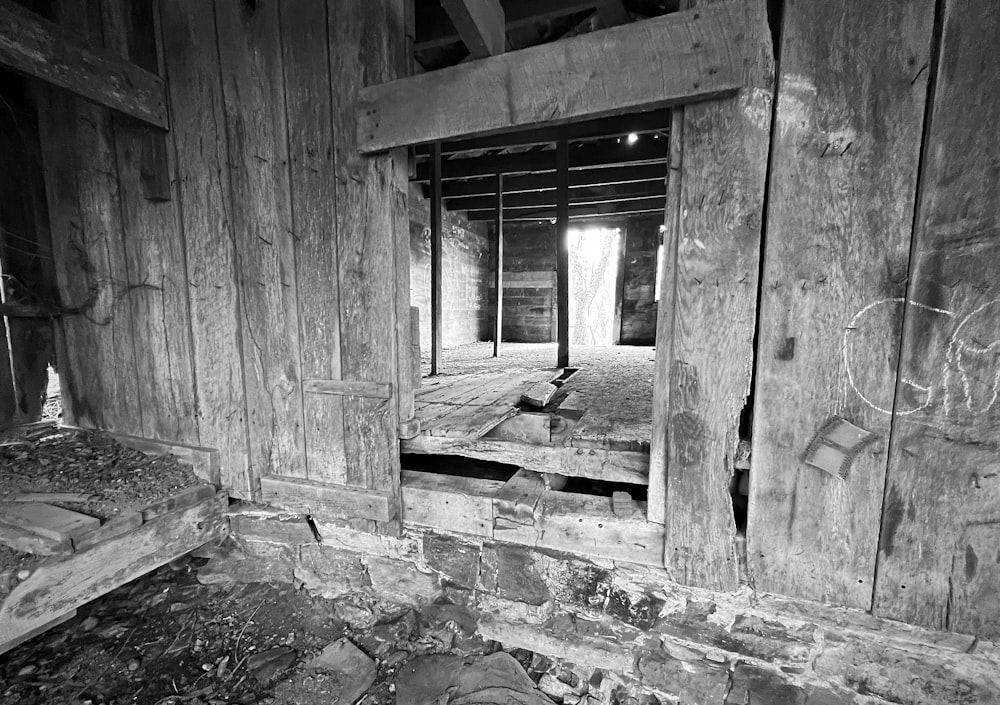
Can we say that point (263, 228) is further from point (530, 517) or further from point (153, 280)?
point (530, 517)

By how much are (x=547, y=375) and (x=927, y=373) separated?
2379mm

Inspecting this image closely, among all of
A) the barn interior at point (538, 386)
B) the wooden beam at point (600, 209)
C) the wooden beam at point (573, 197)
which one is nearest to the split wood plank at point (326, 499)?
the barn interior at point (538, 386)

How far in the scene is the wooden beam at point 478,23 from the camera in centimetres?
134

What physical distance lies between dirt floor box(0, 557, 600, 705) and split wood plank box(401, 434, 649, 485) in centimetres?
73

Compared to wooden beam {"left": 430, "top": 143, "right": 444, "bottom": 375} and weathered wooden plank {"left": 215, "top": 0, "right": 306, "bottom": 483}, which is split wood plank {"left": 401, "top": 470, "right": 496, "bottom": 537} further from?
wooden beam {"left": 430, "top": 143, "right": 444, "bottom": 375}

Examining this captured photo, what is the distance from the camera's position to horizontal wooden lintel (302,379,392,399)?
5.55ft

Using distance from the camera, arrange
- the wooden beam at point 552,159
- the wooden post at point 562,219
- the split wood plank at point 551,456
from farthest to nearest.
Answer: the wooden beam at point 552,159 → the wooden post at point 562,219 → the split wood plank at point 551,456

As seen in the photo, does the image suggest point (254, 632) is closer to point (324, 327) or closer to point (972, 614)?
point (324, 327)

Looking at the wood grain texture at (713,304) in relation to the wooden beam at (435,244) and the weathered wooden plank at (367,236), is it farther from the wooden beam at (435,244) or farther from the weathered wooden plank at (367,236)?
the wooden beam at (435,244)

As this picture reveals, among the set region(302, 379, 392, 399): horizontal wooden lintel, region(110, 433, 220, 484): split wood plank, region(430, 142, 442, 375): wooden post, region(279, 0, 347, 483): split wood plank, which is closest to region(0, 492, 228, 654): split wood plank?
region(110, 433, 220, 484): split wood plank

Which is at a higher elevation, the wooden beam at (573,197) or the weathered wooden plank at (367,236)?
the wooden beam at (573,197)

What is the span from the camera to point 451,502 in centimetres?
169

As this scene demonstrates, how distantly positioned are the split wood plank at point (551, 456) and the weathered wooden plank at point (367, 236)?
178 mm

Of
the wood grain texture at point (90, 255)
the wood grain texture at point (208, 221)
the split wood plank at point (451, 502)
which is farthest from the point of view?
the wood grain texture at point (90, 255)
